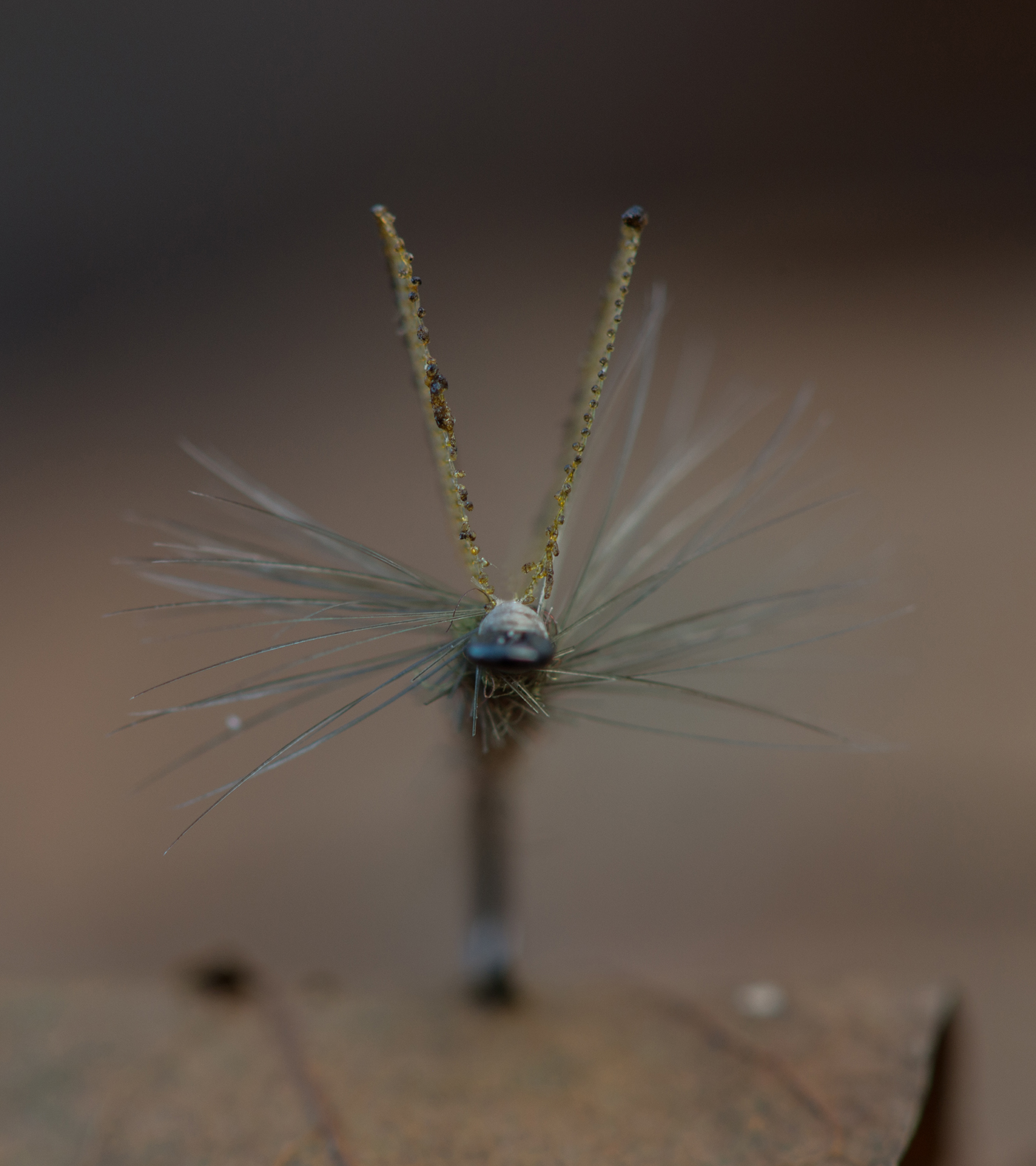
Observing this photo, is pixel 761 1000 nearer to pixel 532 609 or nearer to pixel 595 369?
pixel 532 609

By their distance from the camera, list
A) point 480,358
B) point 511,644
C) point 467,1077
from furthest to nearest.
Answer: point 480,358
point 467,1077
point 511,644

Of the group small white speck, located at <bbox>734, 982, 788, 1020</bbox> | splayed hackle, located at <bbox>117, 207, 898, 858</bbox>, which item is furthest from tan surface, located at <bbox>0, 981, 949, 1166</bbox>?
splayed hackle, located at <bbox>117, 207, 898, 858</bbox>

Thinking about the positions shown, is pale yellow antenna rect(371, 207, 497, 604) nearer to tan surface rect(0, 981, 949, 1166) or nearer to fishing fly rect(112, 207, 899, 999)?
fishing fly rect(112, 207, 899, 999)

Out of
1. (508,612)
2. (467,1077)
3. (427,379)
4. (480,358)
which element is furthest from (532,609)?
(480,358)

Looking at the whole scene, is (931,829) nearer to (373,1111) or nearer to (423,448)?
(373,1111)

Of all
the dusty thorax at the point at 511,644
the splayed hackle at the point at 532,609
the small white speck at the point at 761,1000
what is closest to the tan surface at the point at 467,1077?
the small white speck at the point at 761,1000

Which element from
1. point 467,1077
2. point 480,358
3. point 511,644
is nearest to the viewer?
point 511,644
